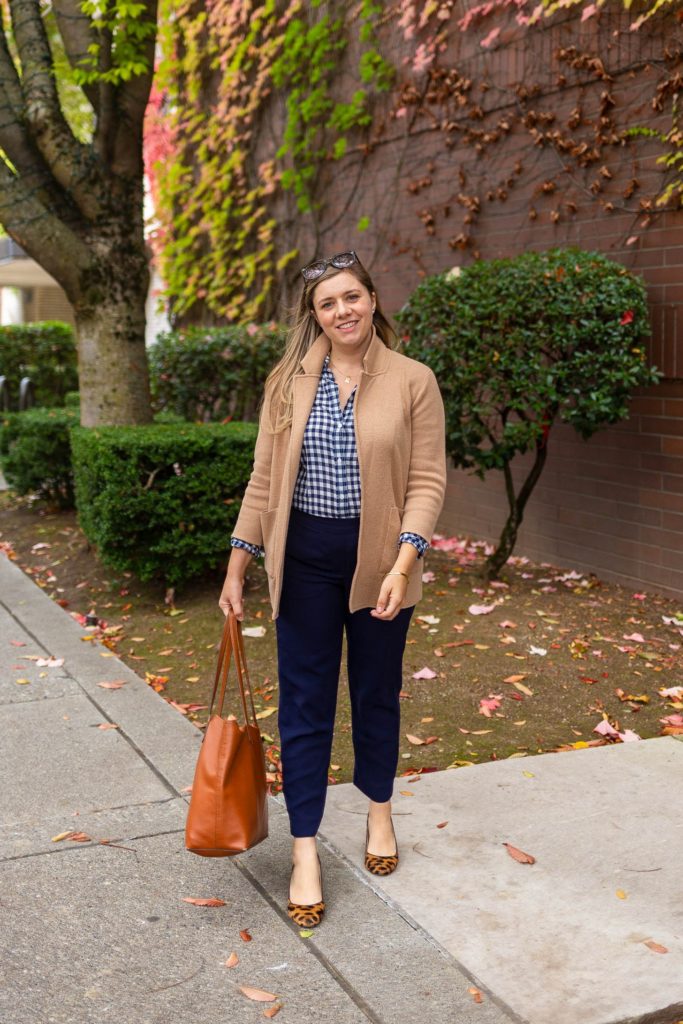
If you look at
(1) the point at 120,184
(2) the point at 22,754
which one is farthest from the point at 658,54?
(2) the point at 22,754

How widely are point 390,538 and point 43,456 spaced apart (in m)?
6.66

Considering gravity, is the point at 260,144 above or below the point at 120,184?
above

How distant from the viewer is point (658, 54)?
21.1 ft

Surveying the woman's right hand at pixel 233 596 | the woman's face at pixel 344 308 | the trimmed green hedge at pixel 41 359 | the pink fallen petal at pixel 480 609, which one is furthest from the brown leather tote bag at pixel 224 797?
the trimmed green hedge at pixel 41 359

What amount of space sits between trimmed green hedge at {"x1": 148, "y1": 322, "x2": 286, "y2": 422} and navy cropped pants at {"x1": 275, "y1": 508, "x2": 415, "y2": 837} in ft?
19.5

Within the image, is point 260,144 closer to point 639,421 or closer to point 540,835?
point 639,421

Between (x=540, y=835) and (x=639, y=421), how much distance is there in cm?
360

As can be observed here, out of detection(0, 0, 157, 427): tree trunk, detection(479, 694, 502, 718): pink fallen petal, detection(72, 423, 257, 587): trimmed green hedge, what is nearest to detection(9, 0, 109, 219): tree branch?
detection(0, 0, 157, 427): tree trunk

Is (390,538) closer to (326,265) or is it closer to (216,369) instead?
(326,265)

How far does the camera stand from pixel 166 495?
21.2 ft

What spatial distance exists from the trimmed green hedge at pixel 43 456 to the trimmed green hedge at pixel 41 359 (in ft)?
16.0

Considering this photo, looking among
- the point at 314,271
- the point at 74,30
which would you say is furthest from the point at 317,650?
the point at 74,30

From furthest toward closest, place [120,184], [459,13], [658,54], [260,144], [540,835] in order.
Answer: [260,144]
[459,13]
[120,184]
[658,54]
[540,835]

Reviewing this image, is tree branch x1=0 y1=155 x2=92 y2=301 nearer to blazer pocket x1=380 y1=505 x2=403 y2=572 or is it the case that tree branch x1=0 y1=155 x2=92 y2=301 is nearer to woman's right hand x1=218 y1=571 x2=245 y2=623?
woman's right hand x1=218 y1=571 x2=245 y2=623
